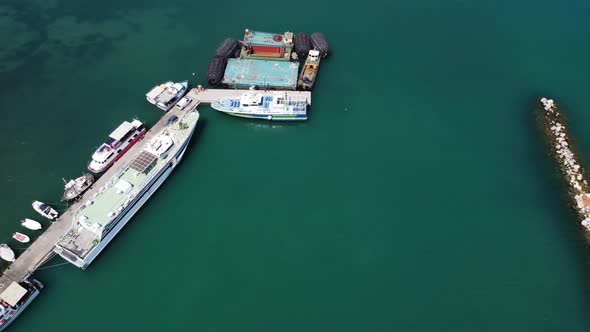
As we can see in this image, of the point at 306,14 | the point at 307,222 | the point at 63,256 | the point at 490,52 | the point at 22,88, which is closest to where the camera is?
the point at 63,256

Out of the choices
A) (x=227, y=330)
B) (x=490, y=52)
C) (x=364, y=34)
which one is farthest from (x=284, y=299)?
(x=490, y=52)

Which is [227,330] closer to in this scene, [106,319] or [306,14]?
[106,319]

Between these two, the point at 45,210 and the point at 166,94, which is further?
the point at 166,94

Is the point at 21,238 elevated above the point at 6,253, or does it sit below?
above

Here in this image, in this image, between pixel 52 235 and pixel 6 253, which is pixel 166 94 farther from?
pixel 6 253

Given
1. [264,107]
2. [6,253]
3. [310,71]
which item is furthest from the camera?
[310,71]

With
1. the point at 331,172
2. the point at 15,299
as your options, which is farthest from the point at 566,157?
the point at 15,299

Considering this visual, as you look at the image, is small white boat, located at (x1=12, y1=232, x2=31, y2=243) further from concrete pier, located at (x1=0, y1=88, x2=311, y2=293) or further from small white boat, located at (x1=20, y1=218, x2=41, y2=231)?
small white boat, located at (x1=20, y1=218, x2=41, y2=231)

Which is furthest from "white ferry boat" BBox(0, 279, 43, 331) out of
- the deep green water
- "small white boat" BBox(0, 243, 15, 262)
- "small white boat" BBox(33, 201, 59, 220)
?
"small white boat" BBox(33, 201, 59, 220)
